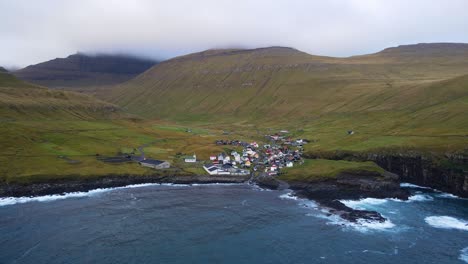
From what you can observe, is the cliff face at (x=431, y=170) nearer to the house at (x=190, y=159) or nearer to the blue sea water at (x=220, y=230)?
the blue sea water at (x=220, y=230)

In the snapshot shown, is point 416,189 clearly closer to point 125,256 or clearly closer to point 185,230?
point 185,230

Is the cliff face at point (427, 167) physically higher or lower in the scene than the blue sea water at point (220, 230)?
higher

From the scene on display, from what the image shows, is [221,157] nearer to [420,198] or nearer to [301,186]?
[301,186]

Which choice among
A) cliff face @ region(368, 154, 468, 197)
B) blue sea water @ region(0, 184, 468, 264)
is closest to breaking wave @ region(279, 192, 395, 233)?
blue sea water @ region(0, 184, 468, 264)

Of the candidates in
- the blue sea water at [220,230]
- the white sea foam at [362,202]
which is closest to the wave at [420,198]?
the blue sea water at [220,230]

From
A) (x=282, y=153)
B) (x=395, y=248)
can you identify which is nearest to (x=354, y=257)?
(x=395, y=248)

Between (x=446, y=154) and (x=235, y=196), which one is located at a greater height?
(x=446, y=154)

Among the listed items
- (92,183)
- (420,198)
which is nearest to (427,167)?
(420,198)
